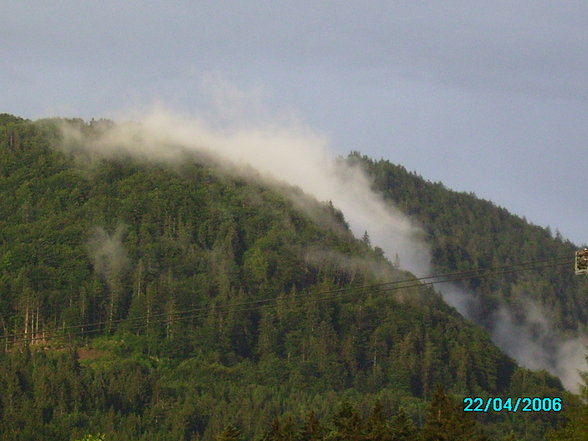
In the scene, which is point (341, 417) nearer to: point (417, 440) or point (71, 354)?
point (417, 440)

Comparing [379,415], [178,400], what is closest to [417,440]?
[379,415]

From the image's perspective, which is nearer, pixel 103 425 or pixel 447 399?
pixel 447 399

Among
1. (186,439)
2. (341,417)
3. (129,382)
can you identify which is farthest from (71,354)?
(341,417)

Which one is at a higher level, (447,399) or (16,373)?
(16,373)

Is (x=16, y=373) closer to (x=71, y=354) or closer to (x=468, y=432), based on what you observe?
(x=71, y=354)

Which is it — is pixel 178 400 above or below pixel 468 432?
above

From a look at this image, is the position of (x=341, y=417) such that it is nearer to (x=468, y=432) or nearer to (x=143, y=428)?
(x=468, y=432)

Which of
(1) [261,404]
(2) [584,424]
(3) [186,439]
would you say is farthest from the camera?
(1) [261,404]

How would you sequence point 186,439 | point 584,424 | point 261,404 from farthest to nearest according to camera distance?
point 261,404
point 186,439
point 584,424

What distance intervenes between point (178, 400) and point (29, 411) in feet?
69.6

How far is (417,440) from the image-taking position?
105188mm

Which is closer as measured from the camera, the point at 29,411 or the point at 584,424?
the point at 584,424

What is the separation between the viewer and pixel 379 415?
4176 inches

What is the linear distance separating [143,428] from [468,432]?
290ft
